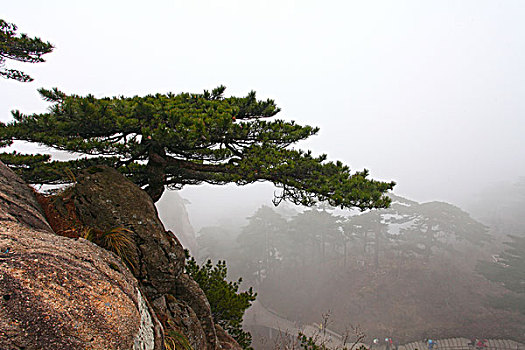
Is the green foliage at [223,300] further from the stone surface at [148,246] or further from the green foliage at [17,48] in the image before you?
the green foliage at [17,48]

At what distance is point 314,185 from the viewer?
4414mm

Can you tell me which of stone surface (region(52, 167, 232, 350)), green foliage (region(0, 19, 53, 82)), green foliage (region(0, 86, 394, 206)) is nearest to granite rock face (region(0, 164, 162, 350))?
stone surface (region(52, 167, 232, 350))

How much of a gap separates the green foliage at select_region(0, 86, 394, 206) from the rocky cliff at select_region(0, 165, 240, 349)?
0.80 m

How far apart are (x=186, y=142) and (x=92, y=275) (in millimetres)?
→ 2431

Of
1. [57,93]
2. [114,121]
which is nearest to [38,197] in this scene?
[114,121]

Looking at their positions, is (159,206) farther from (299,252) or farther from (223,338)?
(223,338)

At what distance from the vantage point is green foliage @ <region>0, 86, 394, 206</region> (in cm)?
383

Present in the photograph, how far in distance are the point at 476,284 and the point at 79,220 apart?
34.3 metres

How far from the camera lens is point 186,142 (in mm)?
3973

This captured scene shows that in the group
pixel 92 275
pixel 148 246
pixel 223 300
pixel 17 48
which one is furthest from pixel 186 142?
pixel 17 48

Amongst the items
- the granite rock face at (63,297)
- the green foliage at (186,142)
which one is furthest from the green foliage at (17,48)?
the granite rock face at (63,297)

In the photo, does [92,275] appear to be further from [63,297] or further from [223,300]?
[223,300]

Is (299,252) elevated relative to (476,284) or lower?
lower

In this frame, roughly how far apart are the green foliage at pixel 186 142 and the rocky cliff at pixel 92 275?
0.80 meters
